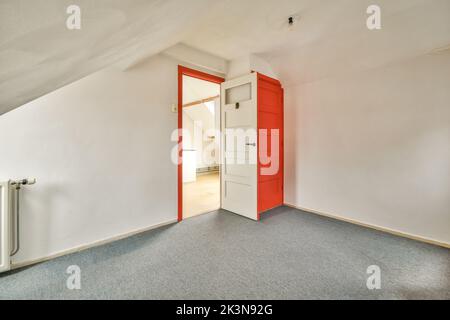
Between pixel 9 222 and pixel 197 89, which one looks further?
pixel 197 89

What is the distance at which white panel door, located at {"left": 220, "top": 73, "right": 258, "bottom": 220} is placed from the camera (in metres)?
2.66

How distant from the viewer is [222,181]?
312 centimetres

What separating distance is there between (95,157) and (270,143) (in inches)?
92.3

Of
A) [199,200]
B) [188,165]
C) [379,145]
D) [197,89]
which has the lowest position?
[199,200]

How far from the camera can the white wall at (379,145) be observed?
6.46 feet

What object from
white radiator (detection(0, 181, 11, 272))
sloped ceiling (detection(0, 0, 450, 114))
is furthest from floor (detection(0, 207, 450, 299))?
sloped ceiling (detection(0, 0, 450, 114))

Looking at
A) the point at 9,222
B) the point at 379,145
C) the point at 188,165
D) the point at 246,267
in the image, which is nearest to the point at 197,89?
the point at 188,165

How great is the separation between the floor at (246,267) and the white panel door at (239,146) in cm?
60

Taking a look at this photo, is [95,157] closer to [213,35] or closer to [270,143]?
[213,35]

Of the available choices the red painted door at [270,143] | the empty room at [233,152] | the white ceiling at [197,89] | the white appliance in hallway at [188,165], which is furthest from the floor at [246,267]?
the white ceiling at [197,89]

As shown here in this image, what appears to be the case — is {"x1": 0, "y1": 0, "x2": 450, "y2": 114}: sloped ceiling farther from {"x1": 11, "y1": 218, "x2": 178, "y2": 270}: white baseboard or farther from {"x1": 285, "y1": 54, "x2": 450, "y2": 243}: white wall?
{"x1": 11, "y1": 218, "x2": 178, "y2": 270}: white baseboard

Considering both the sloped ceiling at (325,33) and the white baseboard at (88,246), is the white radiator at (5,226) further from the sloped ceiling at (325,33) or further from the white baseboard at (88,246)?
the sloped ceiling at (325,33)

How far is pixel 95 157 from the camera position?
2.00 m

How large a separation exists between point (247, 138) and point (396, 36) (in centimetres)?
194
